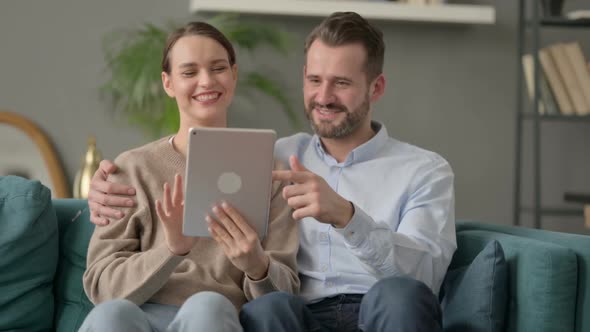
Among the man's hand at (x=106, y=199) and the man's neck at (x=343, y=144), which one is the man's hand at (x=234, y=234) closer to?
the man's hand at (x=106, y=199)

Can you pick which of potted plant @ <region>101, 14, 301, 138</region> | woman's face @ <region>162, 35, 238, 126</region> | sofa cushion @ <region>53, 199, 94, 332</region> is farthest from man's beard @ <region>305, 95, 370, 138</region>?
potted plant @ <region>101, 14, 301, 138</region>

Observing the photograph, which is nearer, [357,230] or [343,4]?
[357,230]

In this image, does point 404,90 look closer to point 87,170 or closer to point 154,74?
point 154,74

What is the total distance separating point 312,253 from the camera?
197 centimetres

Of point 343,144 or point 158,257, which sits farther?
point 343,144

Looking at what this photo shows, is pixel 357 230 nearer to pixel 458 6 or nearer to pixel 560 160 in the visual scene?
pixel 458 6

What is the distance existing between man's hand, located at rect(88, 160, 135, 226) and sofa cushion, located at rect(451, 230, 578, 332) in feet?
2.77

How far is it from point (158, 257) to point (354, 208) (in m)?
0.41

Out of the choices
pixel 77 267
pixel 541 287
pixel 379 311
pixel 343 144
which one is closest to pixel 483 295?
pixel 541 287

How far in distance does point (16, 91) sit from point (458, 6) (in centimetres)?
185

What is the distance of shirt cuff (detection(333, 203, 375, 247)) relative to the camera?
168cm

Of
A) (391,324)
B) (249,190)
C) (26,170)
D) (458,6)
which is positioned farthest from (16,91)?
(391,324)

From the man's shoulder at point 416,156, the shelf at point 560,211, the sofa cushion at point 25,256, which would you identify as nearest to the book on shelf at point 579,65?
the shelf at point 560,211

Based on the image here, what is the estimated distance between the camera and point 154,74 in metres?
3.07
